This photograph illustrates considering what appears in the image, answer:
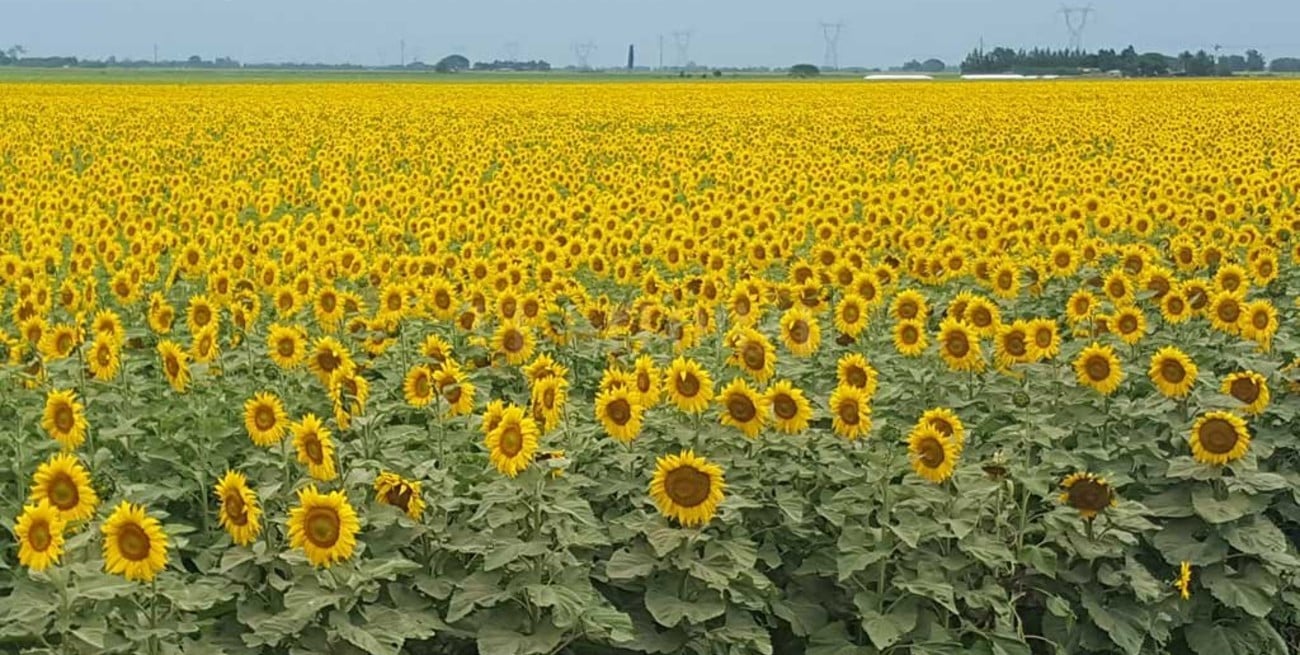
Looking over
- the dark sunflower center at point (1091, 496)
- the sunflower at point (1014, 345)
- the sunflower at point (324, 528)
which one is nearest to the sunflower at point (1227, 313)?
the sunflower at point (1014, 345)

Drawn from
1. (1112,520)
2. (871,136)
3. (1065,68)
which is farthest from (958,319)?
(1065,68)

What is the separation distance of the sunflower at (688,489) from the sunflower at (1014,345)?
5.79ft

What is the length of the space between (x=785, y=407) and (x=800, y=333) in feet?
3.12

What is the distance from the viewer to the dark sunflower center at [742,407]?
4211 mm

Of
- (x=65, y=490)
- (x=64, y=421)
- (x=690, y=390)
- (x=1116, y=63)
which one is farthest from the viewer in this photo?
(x=1116, y=63)

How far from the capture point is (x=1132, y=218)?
9.04 m

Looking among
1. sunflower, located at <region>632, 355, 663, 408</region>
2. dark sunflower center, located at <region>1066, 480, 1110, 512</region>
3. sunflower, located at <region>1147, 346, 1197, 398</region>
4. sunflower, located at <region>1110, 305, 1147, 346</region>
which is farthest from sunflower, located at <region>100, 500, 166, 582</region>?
sunflower, located at <region>1110, 305, 1147, 346</region>

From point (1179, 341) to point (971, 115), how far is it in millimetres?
24626

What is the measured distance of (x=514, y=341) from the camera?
17.7ft

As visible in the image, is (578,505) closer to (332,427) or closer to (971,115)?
(332,427)

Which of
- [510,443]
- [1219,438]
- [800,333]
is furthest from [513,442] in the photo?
[1219,438]

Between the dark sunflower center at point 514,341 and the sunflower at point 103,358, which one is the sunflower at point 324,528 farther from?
the dark sunflower center at point 514,341

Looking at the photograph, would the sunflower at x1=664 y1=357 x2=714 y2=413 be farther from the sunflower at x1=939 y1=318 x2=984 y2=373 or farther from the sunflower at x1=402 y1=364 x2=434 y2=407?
the sunflower at x1=939 y1=318 x2=984 y2=373

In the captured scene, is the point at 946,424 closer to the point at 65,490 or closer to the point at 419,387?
the point at 419,387
